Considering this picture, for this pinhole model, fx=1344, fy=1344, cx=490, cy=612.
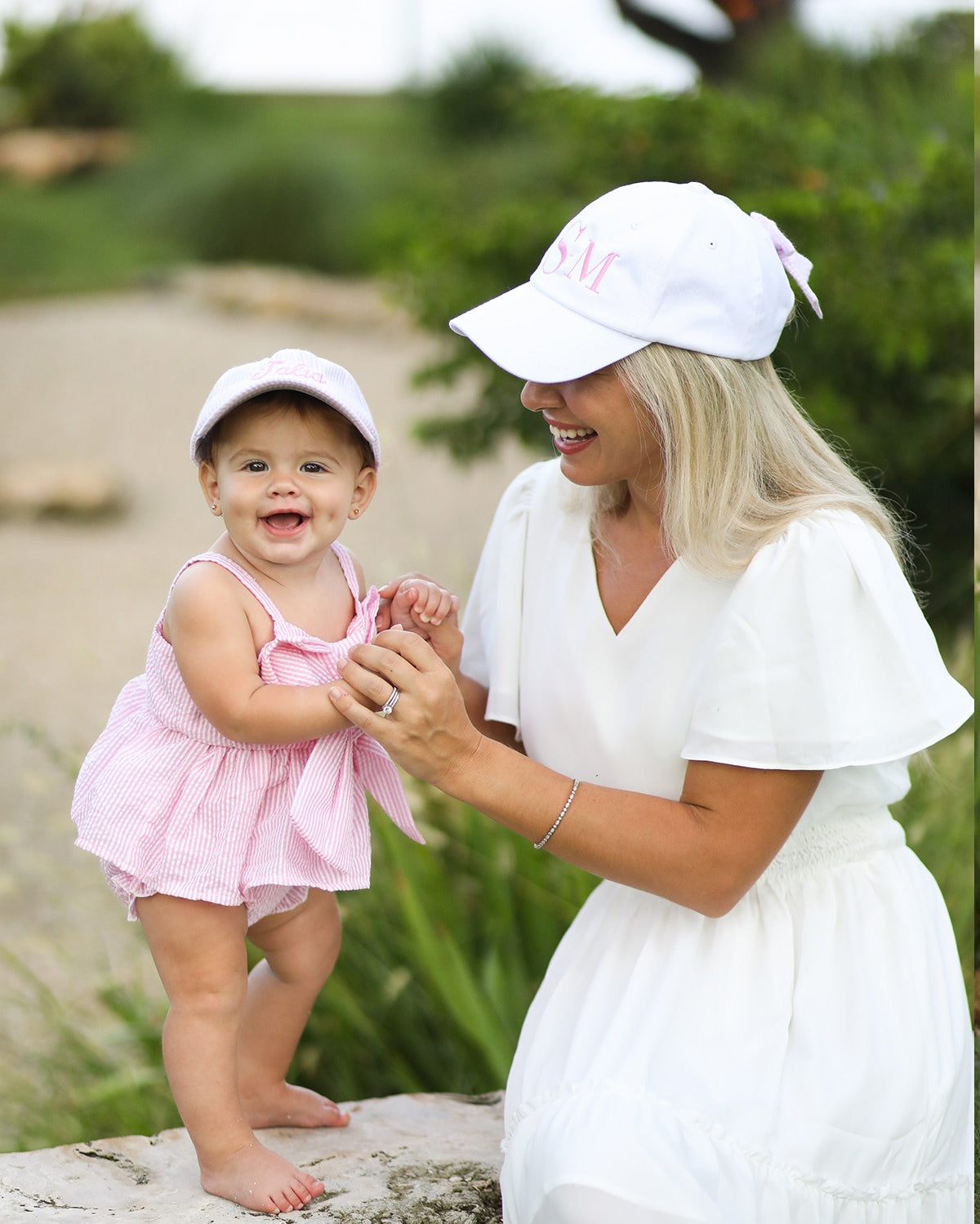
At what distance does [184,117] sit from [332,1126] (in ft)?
40.5

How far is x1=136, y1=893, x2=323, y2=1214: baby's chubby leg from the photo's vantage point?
1757 mm

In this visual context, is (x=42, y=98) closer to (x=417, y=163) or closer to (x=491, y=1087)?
(x=417, y=163)

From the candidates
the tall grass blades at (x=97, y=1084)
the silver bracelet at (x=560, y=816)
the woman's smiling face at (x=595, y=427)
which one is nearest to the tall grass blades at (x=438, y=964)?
the tall grass blades at (x=97, y=1084)

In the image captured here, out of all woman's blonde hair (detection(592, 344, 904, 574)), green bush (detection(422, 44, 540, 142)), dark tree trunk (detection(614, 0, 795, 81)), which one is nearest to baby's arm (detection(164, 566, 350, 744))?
woman's blonde hair (detection(592, 344, 904, 574))

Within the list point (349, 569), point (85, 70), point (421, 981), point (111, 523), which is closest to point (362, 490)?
point (349, 569)

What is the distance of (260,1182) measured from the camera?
176cm

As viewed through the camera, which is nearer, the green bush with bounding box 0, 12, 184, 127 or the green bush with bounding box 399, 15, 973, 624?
the green bush with bounding box 399, 15, 973, 624

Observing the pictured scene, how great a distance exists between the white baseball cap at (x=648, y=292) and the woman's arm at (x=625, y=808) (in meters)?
0.42

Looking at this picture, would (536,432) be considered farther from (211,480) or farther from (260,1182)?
(260,1182)

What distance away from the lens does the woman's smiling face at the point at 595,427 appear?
1.75 m

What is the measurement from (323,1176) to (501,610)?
2.79ft

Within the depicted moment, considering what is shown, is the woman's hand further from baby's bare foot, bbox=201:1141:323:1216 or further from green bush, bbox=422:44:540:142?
green bush, bbox=422:44:540:142

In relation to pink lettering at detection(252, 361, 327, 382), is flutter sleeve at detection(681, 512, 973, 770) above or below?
below

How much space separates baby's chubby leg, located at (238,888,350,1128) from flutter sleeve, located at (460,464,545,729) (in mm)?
403
